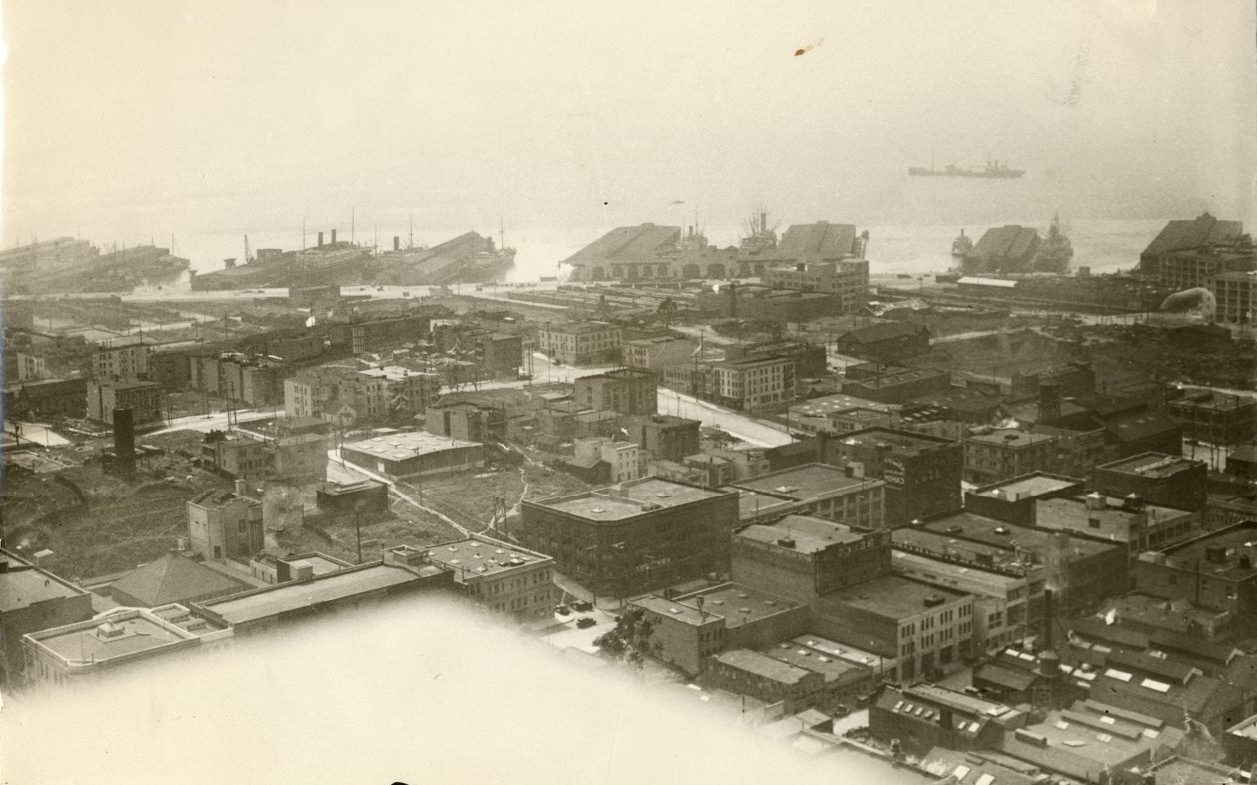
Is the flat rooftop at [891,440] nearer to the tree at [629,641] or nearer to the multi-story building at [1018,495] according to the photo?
the multi-story building at [1018,495]

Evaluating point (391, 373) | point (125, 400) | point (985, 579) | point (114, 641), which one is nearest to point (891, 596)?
point (985, 579)

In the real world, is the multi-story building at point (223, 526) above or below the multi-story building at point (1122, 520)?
above

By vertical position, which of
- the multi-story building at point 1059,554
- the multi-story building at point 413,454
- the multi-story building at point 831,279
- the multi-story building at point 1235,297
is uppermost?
the multi-story building at point 831,279

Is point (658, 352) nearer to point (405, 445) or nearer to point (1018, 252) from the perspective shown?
point (405, 445)

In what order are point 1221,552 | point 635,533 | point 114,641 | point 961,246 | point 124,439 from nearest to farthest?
point 114,641
point 124,439
point 635,533
point 1221,552
point 961,246

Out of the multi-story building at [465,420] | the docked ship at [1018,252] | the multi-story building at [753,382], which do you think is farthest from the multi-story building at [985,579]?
the multi-story building at [465,420]

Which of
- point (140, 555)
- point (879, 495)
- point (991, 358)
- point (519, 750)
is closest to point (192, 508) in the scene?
point (140, 555)

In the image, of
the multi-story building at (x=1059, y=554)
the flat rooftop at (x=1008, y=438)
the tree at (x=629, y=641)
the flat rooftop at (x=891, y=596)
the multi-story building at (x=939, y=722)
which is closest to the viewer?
the multi-story building at (x=939, y=722)
